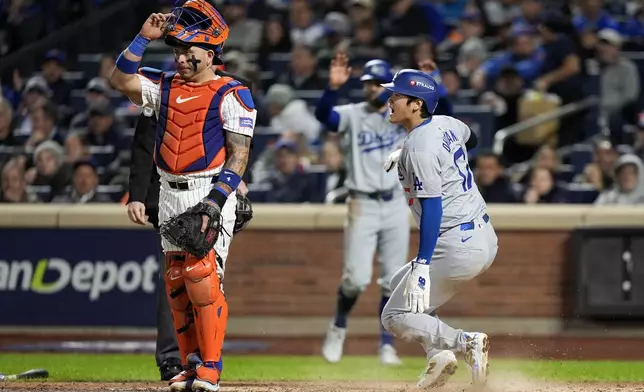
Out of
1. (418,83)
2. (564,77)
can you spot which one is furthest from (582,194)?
(418,83)

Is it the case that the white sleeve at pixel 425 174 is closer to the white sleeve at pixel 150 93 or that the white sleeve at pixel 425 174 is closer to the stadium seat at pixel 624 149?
the white sleeve at pixel 150 93

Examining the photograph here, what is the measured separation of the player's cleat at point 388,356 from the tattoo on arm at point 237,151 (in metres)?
4.00

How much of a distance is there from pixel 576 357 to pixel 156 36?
5.90 metres

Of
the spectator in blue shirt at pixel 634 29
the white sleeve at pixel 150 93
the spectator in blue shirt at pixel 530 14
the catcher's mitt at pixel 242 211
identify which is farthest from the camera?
the spectator in blue shirt at pixel 530 14

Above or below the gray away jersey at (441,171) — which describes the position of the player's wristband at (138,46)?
above

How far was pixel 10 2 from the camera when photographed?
58.9 feet

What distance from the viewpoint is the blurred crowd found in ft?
44.7

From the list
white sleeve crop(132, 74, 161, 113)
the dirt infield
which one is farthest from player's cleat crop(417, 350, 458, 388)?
white sleeve crop(132, 74, 161, 113)

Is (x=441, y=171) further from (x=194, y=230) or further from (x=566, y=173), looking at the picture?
(x=566, y=173)

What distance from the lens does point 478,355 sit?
7418 millimetres

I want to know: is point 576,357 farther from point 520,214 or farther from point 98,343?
point 98,343

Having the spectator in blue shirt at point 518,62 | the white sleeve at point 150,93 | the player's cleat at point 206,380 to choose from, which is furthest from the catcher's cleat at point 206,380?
the spectator in blue shirt at point 518,62

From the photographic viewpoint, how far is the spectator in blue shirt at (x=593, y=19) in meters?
16.2

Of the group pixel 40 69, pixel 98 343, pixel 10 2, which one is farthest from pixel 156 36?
pixel 10 2
